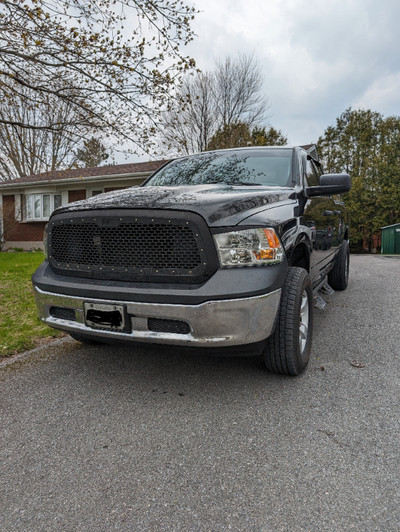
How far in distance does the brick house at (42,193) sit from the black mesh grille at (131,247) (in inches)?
492

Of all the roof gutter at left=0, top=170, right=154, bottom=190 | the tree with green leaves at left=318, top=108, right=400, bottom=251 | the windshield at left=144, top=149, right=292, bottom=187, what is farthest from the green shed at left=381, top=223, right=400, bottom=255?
the windshield at left=144, top=149, right=292, bottom=187

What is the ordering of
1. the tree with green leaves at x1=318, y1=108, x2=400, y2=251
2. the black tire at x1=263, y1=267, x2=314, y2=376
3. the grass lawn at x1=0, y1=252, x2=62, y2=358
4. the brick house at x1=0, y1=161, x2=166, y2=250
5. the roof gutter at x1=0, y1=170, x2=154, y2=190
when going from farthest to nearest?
the tree with green leaves at x1=318, y1=108, x2=400, y2=251, the brick house at x1=0, y1=161, x2=166, y2=250, the roof gutter at x1=0, y1=170, x2=154, y2=190, the grass lawn at x1=0, y1=252, x2=62, y2=358, the black tire at x1=263, y1=267, x2=314, y2=376

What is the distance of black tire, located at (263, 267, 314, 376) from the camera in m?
2.35

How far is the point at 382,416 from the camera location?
6.95 feet

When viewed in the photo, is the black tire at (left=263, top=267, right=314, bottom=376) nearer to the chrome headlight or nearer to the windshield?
the chrome headlight

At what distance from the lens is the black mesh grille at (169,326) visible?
6.79 feet

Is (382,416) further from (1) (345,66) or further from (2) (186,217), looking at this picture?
(1) (345,66)

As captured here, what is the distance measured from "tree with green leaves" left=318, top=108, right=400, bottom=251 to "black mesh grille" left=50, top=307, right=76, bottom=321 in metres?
23.9

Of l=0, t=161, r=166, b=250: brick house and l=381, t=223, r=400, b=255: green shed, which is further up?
l=0, t=161, r=166, b=250: brick house

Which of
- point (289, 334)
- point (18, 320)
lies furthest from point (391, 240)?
point (18, 320)

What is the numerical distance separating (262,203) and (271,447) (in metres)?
1.47

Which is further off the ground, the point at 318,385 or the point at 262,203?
the point at 262,203

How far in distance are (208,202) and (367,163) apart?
84.5 ft

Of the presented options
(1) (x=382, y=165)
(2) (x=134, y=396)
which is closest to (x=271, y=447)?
(2) (x=134, y=396)
